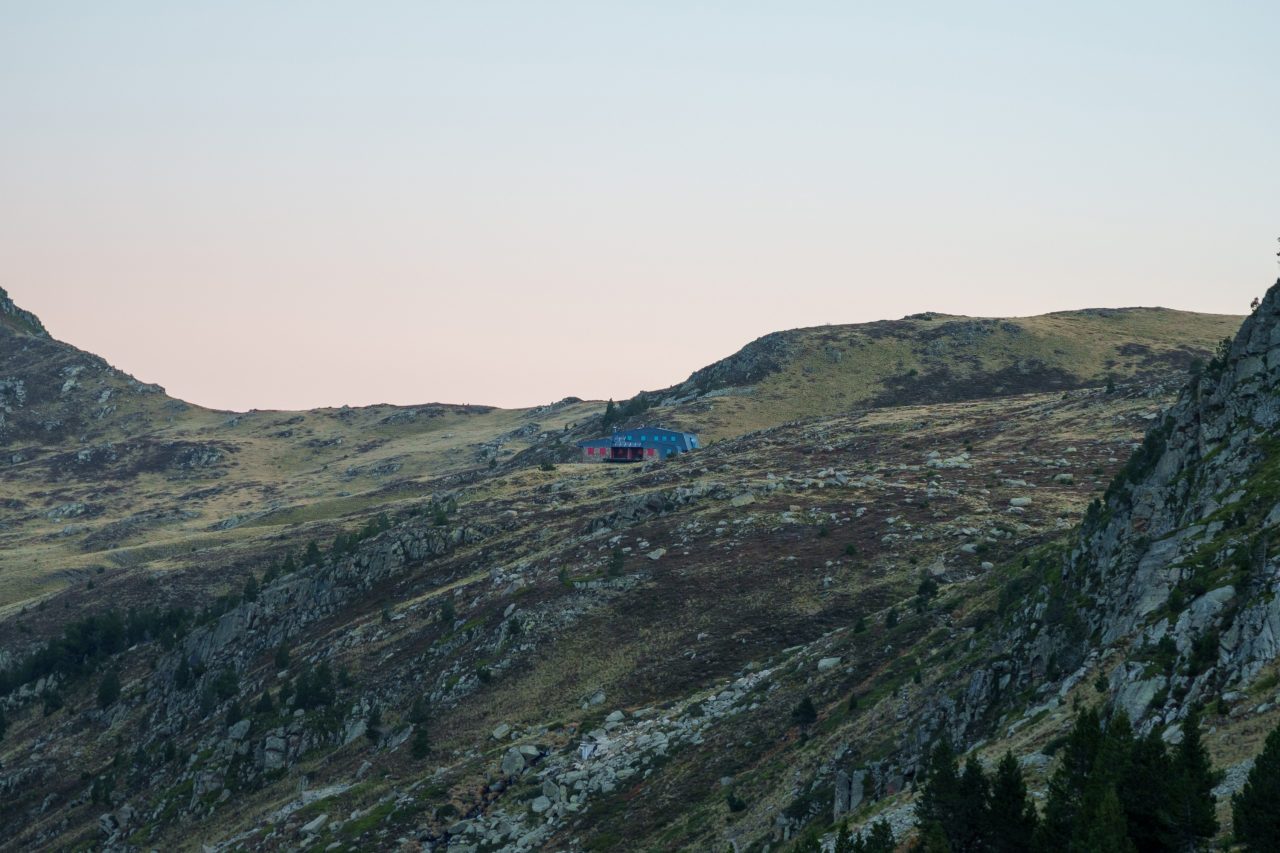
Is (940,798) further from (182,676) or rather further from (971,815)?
(182,676)

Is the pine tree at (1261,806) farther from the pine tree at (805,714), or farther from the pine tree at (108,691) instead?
the pine tree at (108,691)

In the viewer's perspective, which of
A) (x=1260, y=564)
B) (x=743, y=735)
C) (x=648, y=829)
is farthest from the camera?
(x=743, y=735)

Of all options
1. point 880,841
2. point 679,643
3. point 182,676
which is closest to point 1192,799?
point 880,841

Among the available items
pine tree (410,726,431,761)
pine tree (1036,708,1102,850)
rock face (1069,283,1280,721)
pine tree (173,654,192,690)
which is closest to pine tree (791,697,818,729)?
rock face (1069,283,1280,721)

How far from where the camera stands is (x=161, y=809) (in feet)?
263

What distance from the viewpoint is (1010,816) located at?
100ft

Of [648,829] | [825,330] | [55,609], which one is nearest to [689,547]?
[648,829]

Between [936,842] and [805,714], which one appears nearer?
[936,842]

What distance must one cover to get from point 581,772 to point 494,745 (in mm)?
9136

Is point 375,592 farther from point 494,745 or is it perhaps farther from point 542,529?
point 494,745

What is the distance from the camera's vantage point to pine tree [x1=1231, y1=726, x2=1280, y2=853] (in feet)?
78.2

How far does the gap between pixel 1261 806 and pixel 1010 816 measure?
7.49m

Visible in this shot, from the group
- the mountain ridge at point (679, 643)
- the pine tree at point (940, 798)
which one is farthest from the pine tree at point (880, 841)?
the mountain ridge at point (679, 643)

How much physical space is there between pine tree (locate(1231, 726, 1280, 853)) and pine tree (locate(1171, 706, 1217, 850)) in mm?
961
